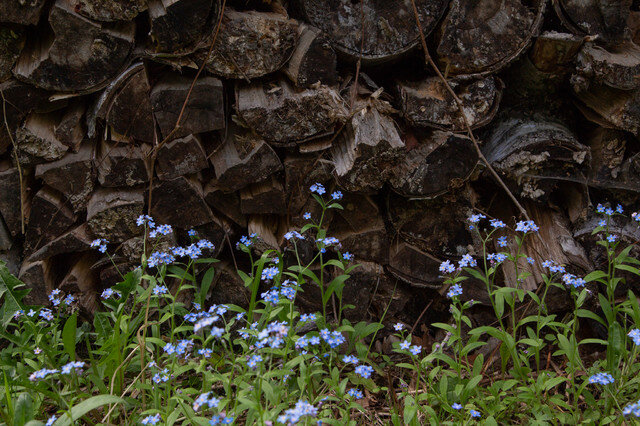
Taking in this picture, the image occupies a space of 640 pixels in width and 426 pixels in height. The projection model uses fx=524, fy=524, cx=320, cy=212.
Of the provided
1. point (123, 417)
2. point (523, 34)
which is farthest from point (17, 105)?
point (523, 34)

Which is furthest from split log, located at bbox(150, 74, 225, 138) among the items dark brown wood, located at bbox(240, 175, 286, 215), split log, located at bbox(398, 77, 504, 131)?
split log, located at bbox(398, 77, 504, 131)

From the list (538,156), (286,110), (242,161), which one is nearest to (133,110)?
(242,161)

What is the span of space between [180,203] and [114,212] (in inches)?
11.9

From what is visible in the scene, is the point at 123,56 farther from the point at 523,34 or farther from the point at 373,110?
the point at 523,34

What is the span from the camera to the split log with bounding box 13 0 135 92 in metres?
2.14

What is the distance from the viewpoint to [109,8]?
2.12m

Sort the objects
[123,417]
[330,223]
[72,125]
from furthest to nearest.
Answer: [330,223]
[72,125]
[123,417]

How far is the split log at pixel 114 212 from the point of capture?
2.43 meters

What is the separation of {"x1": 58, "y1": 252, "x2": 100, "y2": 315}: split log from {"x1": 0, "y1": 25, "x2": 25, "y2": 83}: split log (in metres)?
0.94

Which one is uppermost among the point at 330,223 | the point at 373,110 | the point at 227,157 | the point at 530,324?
the point at 373,110

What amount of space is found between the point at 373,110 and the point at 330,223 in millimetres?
618

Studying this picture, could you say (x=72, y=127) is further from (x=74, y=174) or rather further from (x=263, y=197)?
(x=263, y=197)

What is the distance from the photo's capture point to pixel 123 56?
7.35 ft

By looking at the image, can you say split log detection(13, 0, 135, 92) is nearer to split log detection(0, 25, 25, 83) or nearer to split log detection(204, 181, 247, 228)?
split log detection(0, 25, 25, 83)
